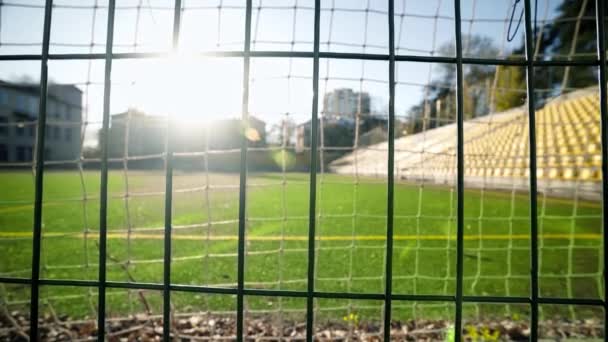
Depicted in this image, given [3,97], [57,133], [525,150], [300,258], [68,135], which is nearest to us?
[300,258]

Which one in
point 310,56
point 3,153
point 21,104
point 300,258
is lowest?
point 300,258

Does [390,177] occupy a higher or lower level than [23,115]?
lower

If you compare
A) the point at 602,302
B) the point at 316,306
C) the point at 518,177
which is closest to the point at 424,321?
the point at 316,306

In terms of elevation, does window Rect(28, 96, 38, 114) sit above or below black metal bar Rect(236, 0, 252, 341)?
above

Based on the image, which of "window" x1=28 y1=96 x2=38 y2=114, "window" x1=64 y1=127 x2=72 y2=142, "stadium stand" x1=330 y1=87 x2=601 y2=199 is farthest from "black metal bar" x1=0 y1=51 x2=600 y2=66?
"window" x1=64 y1=127 x2=72 y2=142

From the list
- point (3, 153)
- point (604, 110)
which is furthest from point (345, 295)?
point (3, 153)

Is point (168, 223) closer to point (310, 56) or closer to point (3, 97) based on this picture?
point (310, 56)

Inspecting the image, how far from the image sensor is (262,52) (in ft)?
2.51

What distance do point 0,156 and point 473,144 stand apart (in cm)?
3692

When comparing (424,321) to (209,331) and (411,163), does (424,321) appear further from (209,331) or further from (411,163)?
(411,163)

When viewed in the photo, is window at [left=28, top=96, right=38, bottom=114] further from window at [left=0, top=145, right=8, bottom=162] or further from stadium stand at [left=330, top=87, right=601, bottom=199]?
stadium stand at [left=330, top=87, right=601, bottom=199]

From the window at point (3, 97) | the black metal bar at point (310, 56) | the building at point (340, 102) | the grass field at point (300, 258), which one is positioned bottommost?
the grass field at point (300, 258)

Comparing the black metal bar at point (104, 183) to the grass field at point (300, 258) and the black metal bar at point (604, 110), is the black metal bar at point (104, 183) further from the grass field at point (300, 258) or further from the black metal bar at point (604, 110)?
the black metal bar at point (604, 110)

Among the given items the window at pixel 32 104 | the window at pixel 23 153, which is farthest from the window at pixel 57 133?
the window at pixel 23 153
